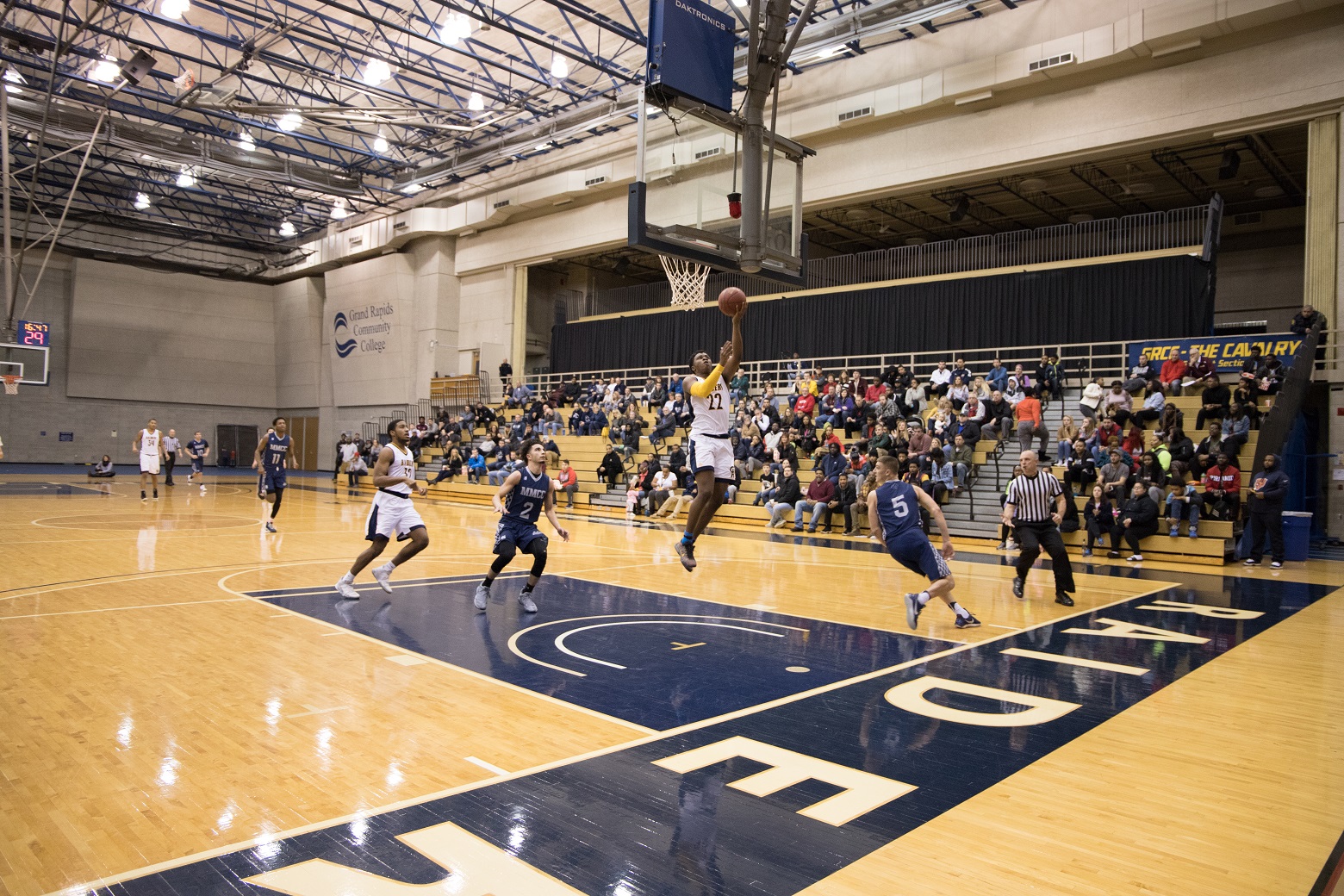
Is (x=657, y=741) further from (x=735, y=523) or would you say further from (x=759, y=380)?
(x=759, y=380)

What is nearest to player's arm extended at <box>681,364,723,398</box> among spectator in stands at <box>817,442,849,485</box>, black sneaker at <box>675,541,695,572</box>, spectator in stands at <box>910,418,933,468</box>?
black sneaker at <box>675,541,695,572</box>

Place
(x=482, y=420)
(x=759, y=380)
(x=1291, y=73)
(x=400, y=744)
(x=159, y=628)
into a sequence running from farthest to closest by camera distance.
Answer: (x=482, y=420) → (x=759, y=380) → (x=1291, y=73) → (x=159, y=628) → (x=400, y=744)

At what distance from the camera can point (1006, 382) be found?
1794cm

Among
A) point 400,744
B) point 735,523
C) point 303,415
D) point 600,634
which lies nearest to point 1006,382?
point 735,523

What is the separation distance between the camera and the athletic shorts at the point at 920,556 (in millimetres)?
7371

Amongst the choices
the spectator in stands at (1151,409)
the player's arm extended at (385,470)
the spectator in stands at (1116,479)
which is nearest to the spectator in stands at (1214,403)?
the spectator in stands at (1151,409)

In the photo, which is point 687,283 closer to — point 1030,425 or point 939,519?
point 1030,425

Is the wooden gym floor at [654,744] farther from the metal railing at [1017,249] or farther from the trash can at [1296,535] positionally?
the metal railing at [1017,249]

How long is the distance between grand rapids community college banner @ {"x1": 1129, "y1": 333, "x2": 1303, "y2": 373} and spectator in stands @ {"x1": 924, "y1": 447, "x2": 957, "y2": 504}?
473 cm

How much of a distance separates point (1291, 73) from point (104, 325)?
40220mm

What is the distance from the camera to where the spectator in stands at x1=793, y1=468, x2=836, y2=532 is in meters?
16.4

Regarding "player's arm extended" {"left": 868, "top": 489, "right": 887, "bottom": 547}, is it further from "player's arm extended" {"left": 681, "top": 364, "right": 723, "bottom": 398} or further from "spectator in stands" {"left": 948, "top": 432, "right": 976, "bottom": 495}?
"spectator in stands" {"left": 948, "top": 432, "right": 976, "bottom": 495}

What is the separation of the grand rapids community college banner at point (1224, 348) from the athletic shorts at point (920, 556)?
10951 mm

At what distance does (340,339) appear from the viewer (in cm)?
3600
